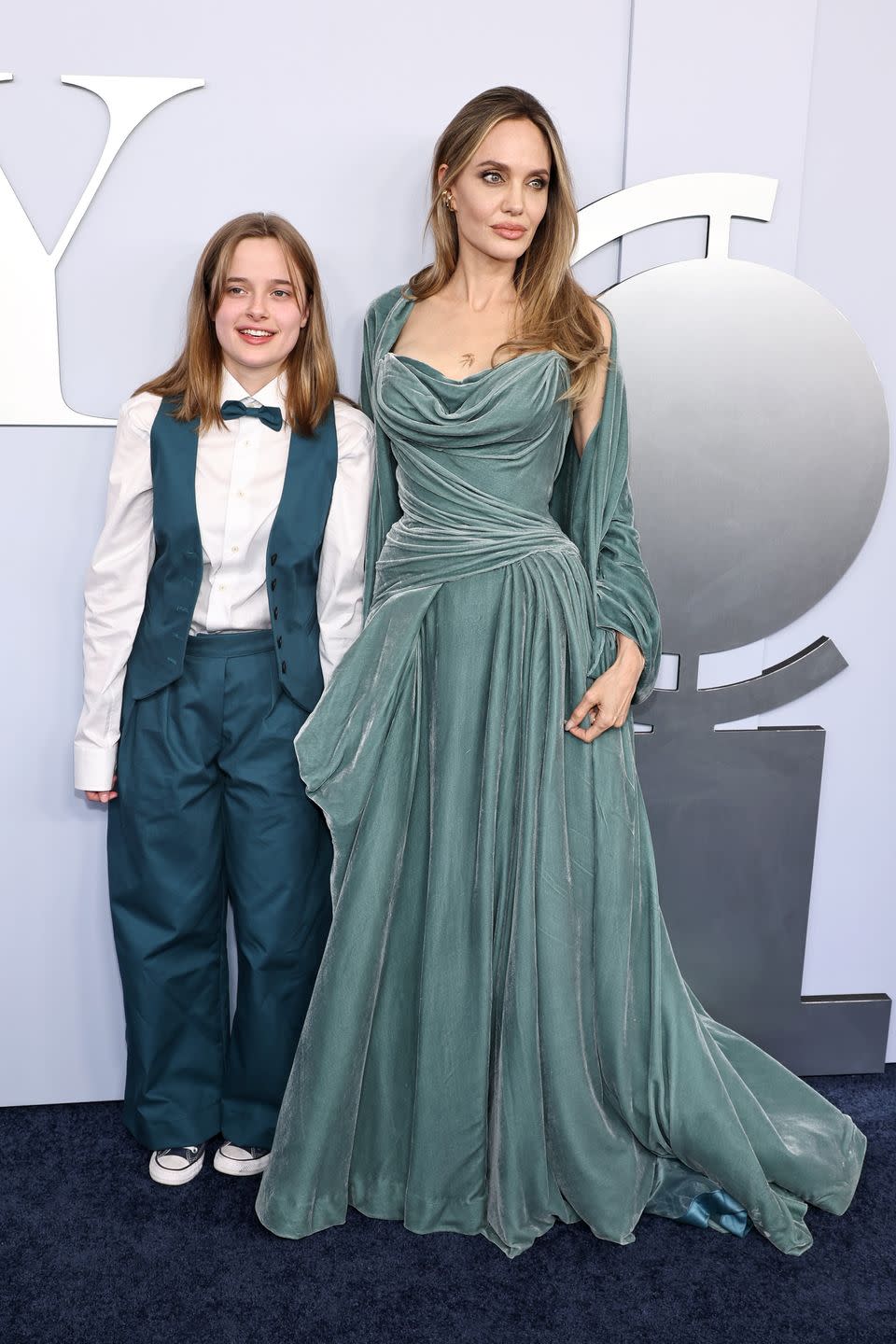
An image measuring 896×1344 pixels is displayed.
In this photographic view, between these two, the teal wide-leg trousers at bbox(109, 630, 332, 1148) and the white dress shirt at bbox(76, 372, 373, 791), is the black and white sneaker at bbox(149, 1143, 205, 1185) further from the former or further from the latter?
the white dress shirt at bbox(76, 372, 373, 791)

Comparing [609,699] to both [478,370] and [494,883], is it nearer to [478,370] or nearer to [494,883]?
[494,883]

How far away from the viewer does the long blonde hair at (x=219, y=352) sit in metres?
1.78

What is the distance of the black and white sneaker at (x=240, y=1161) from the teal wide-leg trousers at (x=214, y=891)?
0.02 metres

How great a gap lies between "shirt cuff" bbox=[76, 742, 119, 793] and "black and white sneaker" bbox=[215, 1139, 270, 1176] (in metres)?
0.65

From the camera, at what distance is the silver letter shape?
185cm

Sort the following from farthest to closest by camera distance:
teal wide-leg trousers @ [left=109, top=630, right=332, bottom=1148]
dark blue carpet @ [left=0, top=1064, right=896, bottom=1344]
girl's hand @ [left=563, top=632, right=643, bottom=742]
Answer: teal wide-leg trousers @ [left=109, top=630, right=332, bottom=1148], girl's hand @ [left=563, top=632, right=643, bottom=742], dark blue carpet @ [left=0, top=1064, right=896, bottom=1344]

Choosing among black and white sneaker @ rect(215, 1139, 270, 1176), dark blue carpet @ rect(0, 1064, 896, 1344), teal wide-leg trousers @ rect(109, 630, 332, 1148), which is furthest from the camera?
black and white sneaker @ rect(215, 1139, 270, 1176)

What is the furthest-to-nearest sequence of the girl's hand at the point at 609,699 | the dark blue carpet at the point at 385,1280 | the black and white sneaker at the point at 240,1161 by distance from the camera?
the black and white sneaker at the point at 240,1161 → the girl's hand at the point at 609,699 → the dark blue carpet at the point at 385,1280

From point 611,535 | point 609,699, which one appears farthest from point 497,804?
point 611,535

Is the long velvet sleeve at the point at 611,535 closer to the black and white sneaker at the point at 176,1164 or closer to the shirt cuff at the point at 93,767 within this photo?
the shirt cuff at the point at 93,767

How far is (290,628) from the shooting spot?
1854 millimetres

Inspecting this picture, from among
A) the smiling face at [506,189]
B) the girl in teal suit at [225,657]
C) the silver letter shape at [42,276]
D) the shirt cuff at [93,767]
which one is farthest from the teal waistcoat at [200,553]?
the smiling face at [506,189]

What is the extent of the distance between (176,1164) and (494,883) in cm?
76

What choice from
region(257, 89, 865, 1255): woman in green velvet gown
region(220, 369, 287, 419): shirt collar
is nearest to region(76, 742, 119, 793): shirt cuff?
region(257, 89, 865, 1255): woman in green velvet gown
